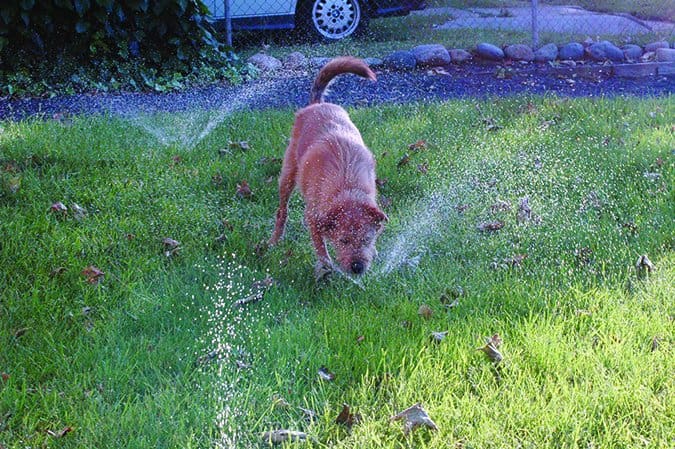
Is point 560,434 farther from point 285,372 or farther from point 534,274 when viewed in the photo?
point 534,274

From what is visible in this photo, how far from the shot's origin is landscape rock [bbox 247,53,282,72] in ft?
29.1

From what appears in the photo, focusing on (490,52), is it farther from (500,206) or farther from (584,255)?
(584,255)

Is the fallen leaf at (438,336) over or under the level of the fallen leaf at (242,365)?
over

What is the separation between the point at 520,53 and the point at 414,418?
7.65 m

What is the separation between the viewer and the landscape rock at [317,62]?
8984 mm

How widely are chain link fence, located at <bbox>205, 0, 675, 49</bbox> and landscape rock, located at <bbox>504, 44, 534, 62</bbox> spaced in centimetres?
29

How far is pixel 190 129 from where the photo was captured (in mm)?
6418

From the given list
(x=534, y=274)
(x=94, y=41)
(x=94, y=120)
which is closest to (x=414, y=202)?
(x=534, y=274)

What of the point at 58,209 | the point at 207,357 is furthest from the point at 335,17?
the point at 207,357

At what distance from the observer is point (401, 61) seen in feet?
29.8

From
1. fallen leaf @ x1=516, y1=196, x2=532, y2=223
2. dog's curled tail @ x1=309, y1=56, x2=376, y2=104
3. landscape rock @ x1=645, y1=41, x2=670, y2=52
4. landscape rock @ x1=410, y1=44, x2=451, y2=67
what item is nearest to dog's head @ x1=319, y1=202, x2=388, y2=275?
fallen leaf @ x1=516, y1=196, x2=532, y2=223

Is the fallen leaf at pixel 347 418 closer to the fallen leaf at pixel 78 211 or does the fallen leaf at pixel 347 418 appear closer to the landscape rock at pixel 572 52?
the fallen leaf at pixel 78 211

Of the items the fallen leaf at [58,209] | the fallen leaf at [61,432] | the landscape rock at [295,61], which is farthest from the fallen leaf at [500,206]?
the landscape rock at [295,61]

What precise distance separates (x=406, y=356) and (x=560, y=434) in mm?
713
